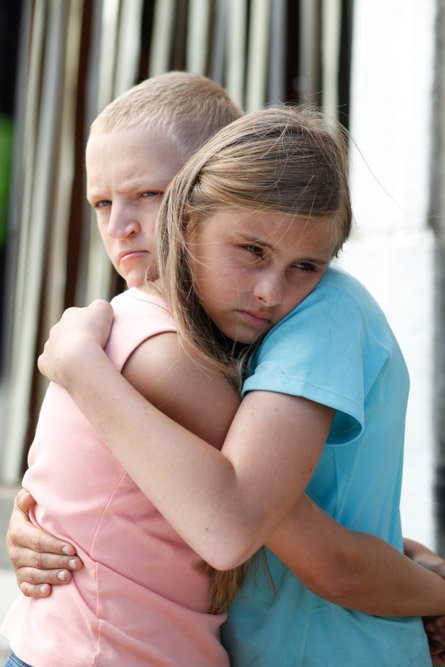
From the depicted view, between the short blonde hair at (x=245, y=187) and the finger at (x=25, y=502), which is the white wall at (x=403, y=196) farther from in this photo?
the finger at (x=25, y=502)

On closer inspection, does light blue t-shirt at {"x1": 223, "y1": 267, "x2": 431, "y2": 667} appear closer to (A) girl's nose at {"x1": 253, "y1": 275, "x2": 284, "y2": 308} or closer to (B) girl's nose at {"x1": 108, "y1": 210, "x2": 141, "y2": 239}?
(A) girl's nose at {"x1": 253, "y1": 275, "x2": 284, "y2": 308}

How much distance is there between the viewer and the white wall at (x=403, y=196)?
118 inches

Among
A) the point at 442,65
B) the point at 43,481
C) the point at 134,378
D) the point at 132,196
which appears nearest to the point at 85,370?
the point at 134,378

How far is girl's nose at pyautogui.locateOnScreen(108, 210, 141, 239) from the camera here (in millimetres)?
1698

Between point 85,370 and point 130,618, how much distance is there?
353mm

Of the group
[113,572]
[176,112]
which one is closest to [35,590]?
[113,572]

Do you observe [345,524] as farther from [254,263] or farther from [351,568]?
[254,263]

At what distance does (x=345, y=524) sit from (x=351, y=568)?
10 cm

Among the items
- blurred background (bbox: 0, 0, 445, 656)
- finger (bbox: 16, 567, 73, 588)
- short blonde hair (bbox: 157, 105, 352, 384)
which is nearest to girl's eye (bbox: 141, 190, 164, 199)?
short blonde hair (bbox: 157, 105, 352, 384)

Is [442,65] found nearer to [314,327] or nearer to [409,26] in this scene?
[409,26]

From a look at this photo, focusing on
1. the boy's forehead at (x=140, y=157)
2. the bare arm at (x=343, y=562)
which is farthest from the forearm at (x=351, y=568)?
the boy's forehead at (x=140, y=157)

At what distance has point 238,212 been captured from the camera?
1.41m

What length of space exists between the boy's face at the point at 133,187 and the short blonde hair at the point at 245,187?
0.16 metres

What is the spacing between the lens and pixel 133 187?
1.68 m
